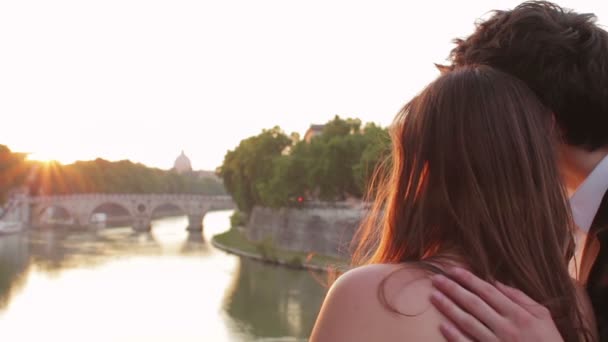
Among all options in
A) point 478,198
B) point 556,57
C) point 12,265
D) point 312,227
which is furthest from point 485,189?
point 312,227

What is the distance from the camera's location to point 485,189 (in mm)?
995

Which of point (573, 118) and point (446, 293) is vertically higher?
point (573, 118)

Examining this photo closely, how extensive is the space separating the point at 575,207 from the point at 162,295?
586 inches

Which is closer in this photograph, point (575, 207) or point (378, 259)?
point (378, 259)

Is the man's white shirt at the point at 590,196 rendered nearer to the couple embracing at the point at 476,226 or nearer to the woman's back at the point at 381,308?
the couple embracing at the point at 476,226

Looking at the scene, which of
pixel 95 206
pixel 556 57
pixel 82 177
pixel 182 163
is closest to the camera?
pixel 556 57

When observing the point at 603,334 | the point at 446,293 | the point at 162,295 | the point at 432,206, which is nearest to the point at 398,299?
the point at 446,293

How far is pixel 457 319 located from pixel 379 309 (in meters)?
0.11

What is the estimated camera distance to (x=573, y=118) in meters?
1.20

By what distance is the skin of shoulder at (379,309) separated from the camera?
0.88 m

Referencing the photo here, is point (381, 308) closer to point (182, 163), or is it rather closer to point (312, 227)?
point (312, 227)

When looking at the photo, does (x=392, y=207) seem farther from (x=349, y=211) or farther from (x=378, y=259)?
(x=349, y=211)

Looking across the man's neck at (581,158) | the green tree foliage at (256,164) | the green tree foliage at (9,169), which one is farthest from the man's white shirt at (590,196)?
the green tree foliage at (9,169)

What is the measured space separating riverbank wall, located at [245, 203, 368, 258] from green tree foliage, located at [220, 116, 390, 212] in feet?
2.13
